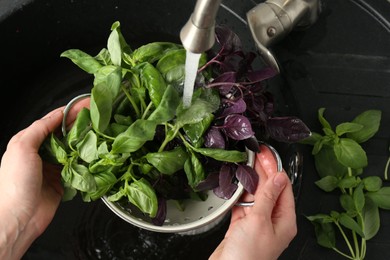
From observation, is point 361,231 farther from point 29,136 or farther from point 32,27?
point 32,27

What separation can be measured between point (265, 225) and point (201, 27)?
11.8 inches

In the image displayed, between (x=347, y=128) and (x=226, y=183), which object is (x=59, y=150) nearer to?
(x=226, y=183)

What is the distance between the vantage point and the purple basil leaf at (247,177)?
21.6 inches

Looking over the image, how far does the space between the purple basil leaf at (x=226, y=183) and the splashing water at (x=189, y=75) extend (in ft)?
0.32

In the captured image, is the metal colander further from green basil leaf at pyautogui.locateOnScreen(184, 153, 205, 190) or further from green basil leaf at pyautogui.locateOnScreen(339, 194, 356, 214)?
green basil leaf at pyautogui.locateOnScreen(339, 194, 356, 214)

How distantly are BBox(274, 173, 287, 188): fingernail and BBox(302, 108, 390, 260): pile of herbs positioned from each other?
0.12 metres

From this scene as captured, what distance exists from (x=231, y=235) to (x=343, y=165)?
0.23m

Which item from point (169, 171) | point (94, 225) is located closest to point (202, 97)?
point (169, 171)

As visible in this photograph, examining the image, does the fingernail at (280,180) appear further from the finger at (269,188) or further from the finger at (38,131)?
the finger at (38,131)

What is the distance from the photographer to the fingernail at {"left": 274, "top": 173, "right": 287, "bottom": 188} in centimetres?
56

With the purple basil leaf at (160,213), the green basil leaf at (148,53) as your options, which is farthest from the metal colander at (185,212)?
the green basil leaf at (148,53)

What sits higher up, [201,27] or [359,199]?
[201,27]

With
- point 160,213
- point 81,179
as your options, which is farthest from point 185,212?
point 81,179

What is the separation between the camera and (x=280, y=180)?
0.56 meters
